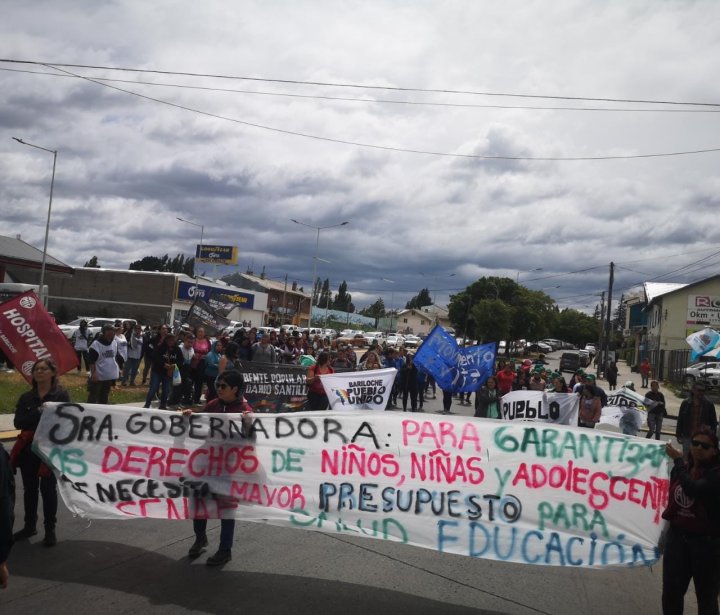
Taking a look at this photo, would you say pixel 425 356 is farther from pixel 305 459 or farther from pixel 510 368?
pixel 305 459

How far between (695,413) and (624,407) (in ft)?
10.6

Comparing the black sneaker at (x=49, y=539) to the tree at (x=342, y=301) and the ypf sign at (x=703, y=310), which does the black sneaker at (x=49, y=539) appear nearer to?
the ypf sign at (x=703, y=310)

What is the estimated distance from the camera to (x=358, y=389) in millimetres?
12172

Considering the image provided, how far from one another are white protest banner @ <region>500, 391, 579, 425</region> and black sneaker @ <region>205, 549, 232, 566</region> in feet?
25.2

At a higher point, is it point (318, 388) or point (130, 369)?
point (318, 388)

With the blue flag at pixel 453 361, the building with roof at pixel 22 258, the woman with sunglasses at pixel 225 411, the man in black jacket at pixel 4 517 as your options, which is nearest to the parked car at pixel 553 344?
the building with roof at pixel 22 258

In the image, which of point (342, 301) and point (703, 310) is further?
point (342, 301)

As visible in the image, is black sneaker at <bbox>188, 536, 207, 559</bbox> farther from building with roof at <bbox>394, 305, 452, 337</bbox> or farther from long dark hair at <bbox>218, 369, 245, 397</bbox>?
building with roof at <bbox>394, 305, 452, 337</bbox>

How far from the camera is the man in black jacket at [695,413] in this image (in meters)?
9.76

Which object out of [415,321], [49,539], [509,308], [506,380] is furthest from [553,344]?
[49,539]

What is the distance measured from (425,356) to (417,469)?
10925 millimetres

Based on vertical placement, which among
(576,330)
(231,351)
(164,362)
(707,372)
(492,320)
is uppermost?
(576,330)

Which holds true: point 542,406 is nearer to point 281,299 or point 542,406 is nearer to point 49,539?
point 49,539

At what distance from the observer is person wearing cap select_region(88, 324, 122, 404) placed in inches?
436
